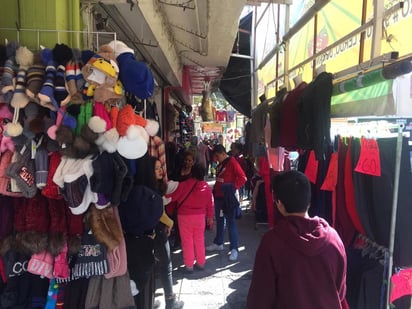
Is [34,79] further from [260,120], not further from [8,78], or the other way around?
[260,120]

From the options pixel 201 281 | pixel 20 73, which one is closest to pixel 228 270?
pixel 201 281

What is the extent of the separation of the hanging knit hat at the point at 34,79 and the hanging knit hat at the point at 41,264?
0.89 m

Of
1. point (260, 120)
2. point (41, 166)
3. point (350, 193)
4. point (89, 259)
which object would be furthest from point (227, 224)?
point (41, 166)

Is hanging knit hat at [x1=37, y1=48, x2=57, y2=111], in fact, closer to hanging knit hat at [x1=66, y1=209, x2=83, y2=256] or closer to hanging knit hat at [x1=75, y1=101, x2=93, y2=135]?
hanging knit hat at [x1=75, y1=101, x2=93, y2=135]

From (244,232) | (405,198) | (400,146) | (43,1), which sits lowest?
(244,232)

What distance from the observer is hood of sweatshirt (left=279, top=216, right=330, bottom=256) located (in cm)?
165

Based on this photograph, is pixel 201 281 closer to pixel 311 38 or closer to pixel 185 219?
pixel 185 219

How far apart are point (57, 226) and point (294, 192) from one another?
138 cm

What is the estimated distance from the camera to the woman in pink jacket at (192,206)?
404 centimetres

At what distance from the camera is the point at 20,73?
69.6 inches

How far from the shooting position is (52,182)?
5.91 feet

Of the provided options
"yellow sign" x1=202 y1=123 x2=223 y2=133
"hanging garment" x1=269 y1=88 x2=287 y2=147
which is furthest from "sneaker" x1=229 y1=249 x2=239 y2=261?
"yellow sign" x1=202 y1=123 x2=223 y2=133

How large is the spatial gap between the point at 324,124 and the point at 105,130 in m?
1.45

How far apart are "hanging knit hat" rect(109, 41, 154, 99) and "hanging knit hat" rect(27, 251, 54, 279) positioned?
3.59 ft
